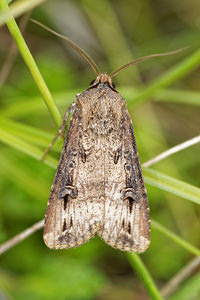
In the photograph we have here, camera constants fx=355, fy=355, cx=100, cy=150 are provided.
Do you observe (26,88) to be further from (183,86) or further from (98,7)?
(183,86)

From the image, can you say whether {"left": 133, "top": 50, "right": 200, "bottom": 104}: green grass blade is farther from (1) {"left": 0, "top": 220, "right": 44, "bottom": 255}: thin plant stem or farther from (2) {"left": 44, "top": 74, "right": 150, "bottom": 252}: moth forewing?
(1) {"left": 0, "top": 220, "right": 44, "bottom": 255}: thin plant stem

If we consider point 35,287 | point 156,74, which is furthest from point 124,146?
point 156,74

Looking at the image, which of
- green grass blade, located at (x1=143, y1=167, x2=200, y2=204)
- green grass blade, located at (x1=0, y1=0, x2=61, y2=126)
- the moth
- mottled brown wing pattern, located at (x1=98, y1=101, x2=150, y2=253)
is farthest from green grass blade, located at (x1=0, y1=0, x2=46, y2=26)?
green grass blade, located at (x1=143, y1=167, x2=200, y2=204)

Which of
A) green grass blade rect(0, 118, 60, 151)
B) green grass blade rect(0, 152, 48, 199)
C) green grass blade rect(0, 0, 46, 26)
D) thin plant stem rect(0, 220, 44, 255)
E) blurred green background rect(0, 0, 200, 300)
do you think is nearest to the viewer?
green grass blade rect(0, 0, 46, 26)

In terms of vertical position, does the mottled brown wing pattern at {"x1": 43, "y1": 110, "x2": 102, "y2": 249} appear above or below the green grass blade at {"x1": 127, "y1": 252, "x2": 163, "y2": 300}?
above

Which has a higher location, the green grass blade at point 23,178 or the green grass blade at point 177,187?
the green grass blade at point 23,178

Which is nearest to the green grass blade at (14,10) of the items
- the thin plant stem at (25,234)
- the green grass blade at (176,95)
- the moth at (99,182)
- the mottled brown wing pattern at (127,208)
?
the moth at (99,182)

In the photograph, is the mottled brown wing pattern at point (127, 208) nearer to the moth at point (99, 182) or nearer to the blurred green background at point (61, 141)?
the moth at point (99, 182)
